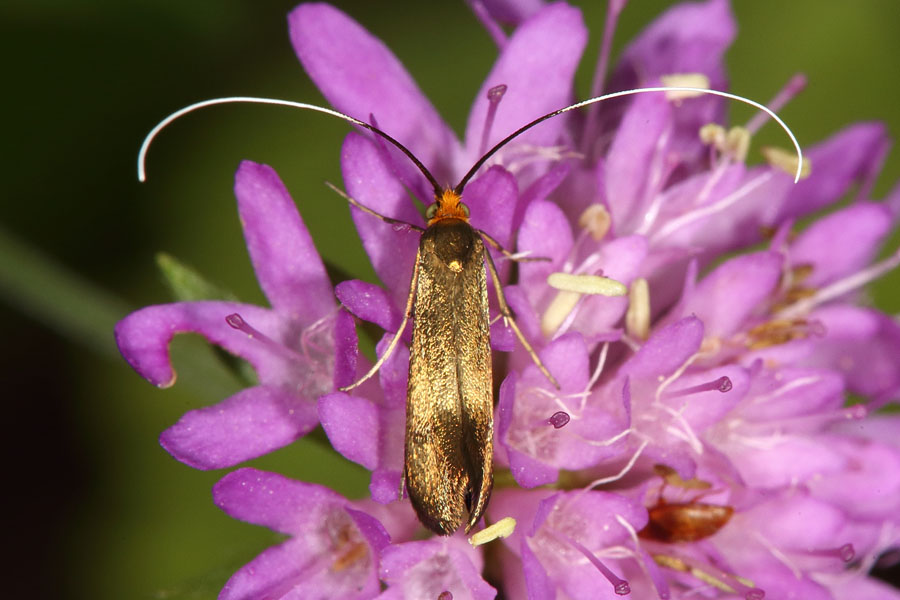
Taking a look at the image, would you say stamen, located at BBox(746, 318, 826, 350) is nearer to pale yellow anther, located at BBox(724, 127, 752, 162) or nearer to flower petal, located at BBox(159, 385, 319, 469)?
pale yellow anther, located at BBox(724, 127, 752, 162)

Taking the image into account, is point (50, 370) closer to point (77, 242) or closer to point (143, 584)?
point (77, 242)

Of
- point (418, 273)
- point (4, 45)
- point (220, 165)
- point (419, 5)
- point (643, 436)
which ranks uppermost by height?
point (4, 45)

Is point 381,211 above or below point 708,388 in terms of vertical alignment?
above

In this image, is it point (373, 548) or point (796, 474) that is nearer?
point (373, 548)

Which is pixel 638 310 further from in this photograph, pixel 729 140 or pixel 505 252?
pixel 729 140

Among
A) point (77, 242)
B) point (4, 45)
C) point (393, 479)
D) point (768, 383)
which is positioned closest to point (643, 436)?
point (768, 383)

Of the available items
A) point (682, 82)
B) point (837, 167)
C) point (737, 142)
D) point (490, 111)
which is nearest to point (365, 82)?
point (490, 111)
